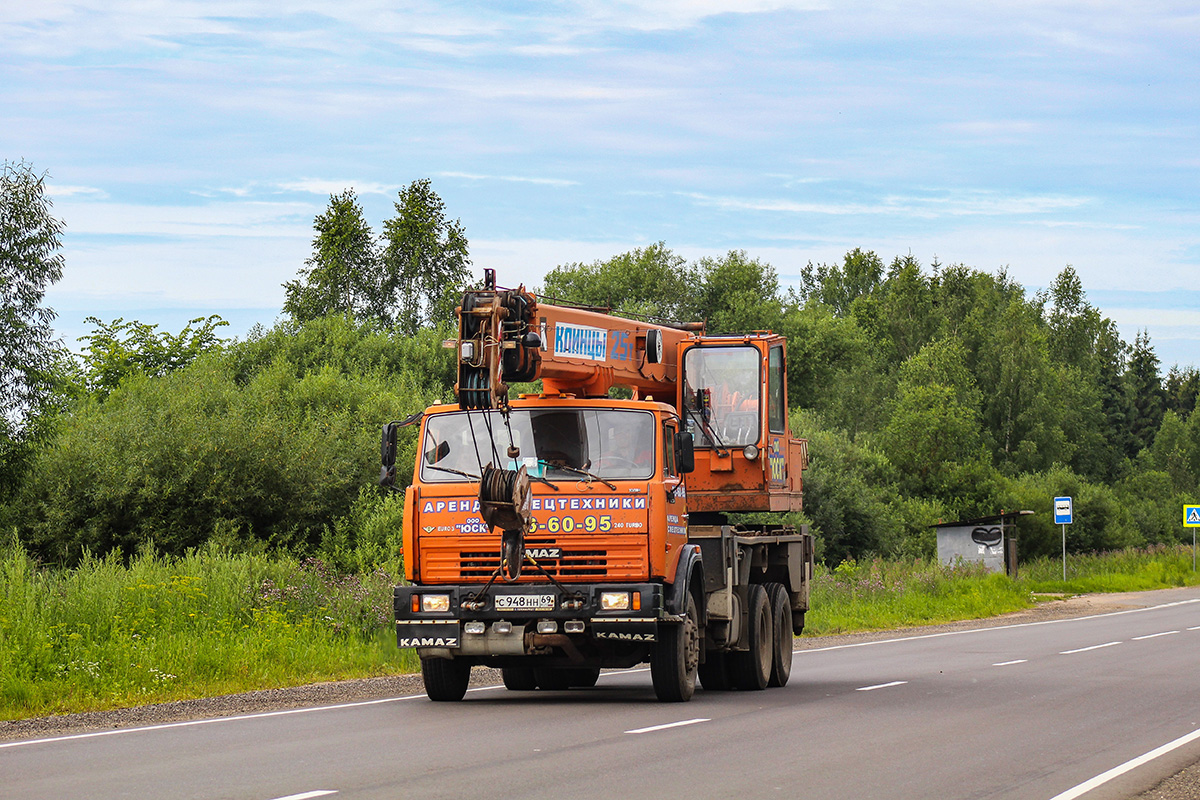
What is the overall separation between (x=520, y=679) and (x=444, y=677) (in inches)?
86.5

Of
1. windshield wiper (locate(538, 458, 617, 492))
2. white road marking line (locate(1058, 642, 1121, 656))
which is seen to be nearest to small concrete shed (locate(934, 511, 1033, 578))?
white road marking line (locate(1058, 642, 1121, 656))

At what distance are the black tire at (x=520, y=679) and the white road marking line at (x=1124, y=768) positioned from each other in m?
7.56

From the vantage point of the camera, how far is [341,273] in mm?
65250

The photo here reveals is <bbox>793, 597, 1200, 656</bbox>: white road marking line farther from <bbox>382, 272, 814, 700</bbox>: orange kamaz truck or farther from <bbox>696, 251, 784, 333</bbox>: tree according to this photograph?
<bbox>696, 251, 784, 333</bbox>: tree

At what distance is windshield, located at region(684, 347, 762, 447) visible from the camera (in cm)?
1862

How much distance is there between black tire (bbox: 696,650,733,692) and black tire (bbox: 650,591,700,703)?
226 cm

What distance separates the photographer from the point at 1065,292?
376ft

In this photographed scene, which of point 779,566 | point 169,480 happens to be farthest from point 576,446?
point 169,480

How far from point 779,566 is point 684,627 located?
15.7 feet

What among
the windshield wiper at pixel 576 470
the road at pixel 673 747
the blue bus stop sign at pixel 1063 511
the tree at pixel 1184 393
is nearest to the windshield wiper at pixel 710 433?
the road at pixel 673 747

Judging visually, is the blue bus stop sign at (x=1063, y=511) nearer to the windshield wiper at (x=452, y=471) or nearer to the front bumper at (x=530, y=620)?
the front bumper at (x=530, y=620)

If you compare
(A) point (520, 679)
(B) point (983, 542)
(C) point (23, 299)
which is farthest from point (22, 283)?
(B) point (983, 542)

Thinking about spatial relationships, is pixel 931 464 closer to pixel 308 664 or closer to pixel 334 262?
pixel 334 262

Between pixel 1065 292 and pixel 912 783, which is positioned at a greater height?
pixel 1065 292
